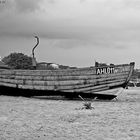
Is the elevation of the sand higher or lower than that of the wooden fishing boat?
lower

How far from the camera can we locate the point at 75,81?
16562 millimetres

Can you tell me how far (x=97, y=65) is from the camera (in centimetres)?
→ 1689

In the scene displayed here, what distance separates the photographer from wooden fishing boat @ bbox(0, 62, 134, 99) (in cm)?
1639

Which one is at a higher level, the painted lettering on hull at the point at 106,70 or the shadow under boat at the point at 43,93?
the painted lettering on hull at the point at 106,70

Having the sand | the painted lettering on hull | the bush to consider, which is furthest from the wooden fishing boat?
the bush

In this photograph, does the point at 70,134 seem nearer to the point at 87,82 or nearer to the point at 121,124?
the point at 121,124

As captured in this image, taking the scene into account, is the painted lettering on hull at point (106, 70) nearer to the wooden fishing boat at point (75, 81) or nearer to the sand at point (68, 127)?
the wooden fishing boat at point (75, 81)

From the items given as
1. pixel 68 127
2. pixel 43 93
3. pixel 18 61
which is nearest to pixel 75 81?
pixel 43 93

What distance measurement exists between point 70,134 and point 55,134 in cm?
30

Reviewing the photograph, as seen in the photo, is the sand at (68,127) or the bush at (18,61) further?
the bush at (18,61)

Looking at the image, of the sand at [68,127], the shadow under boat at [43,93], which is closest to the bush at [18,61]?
the shadow under boat at [43,93]

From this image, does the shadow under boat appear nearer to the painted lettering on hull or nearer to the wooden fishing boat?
the wooden fishing boat

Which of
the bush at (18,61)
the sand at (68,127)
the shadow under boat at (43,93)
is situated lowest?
the sand at (68,127)

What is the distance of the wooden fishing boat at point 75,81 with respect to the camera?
16391 millimetres
